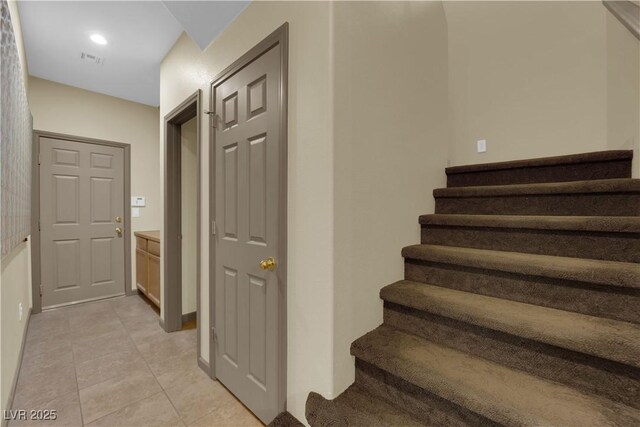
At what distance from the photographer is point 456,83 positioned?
118 inches

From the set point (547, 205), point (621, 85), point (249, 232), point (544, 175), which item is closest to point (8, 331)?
point (249, 232)

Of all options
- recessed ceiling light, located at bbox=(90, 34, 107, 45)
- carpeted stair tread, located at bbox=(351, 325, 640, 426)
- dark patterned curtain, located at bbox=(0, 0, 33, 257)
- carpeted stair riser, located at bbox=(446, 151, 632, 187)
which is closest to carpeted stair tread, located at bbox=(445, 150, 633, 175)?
carpeted stair riser, located at bbox=(446, 151, 632, 187)

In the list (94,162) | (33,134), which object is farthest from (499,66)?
(33,134)

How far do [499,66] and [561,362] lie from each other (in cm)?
283

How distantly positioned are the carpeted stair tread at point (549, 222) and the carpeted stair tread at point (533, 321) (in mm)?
429

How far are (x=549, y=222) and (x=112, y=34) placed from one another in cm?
361

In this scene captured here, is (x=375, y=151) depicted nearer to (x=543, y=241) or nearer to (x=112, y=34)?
(x=543, y=241)

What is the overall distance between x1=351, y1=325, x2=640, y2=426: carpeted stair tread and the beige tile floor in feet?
3.12

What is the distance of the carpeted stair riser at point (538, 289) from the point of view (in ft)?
3.38

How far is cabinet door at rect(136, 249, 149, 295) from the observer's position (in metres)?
3.38

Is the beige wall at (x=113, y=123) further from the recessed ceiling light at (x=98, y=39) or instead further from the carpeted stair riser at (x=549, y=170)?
the carpeted stair riser at (x=549, y=170)

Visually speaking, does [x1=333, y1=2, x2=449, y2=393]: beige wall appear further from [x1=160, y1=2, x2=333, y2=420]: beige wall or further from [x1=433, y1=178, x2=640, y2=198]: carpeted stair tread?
[x1=433, y1=178, x2=640, y2=198]: carpeted stair tread

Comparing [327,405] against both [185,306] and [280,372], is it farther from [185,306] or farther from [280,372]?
[185,306]

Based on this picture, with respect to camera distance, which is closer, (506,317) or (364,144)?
(506,317)
